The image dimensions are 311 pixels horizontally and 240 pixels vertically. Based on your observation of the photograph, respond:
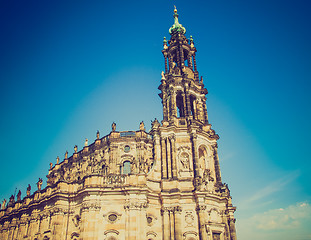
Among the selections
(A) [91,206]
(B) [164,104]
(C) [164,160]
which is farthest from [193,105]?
(A) [91,206]

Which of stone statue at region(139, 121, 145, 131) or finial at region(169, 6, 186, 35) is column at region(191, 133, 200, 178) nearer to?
stone statue at region(139, 121, 145, 131)

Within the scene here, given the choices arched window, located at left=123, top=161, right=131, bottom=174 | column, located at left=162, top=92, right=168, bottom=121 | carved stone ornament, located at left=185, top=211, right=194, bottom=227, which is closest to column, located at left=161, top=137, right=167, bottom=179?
column, located at left=162, top=92, right=168, bottom=121

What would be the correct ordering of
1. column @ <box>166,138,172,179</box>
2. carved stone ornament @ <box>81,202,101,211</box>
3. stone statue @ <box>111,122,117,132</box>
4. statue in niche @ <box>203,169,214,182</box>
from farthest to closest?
stone statue @ <box>111,122,117,132</box> < statue in niche @ <box>203,169,214,182</box> < column @ <box>166,138,172,179</box> < carved stone ornament @ <box>81,202,101,211</box>

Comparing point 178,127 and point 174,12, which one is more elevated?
point 174,12

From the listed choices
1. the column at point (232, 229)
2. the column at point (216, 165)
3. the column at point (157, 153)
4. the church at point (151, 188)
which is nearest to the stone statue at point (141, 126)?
the church at point (151, 188)

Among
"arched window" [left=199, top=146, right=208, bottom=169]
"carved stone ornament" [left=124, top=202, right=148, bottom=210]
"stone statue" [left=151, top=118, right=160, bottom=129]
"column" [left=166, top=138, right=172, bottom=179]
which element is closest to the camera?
"carved stone ornament" [left=124, top=202, right=148, bottom=210]

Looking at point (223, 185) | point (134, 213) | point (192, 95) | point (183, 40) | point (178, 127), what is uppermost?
point (183, 40)

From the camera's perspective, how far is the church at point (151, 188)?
26812 millimetres

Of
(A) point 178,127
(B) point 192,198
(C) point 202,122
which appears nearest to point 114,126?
(A) point 178,127

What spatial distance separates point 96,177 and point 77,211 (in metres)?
3.97

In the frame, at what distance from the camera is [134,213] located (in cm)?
2645

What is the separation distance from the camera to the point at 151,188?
1161 inches

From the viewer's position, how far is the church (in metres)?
26.8

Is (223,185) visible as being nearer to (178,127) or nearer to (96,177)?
(178,127)
